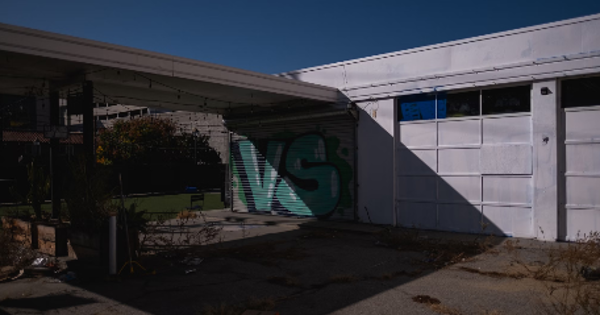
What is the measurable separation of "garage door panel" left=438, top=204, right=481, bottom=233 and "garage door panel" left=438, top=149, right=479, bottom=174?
879 mm

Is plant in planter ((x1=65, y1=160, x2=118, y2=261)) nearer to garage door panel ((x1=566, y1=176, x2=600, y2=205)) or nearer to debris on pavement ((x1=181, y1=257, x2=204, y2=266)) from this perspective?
debris on pavement ((x1=181, y1=257, x2=204, y2=266))

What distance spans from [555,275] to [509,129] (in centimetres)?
455

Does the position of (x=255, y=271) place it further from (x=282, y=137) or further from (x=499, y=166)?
(x=282, y=137)

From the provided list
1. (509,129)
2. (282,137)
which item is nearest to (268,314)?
(509,129)

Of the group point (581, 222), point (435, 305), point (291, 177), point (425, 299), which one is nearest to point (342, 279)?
point (425, 299)

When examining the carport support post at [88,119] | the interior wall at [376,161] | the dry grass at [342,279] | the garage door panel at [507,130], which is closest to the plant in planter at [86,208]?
the carport support post at [88,119]

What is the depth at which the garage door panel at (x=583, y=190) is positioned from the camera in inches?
379

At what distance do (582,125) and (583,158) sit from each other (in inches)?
27.3

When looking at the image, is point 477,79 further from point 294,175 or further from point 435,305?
point 435,305

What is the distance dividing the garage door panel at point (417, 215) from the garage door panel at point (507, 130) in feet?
→ 7.35

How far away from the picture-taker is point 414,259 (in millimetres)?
8727

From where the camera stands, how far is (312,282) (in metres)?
7.21

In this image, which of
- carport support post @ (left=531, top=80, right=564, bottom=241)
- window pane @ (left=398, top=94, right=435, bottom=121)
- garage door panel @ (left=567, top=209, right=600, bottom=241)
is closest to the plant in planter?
window pane @ (left=398, top=94, right=435, bottom=121)

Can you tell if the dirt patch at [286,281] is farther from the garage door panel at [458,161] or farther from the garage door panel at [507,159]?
the garage door panel at [507,159]
